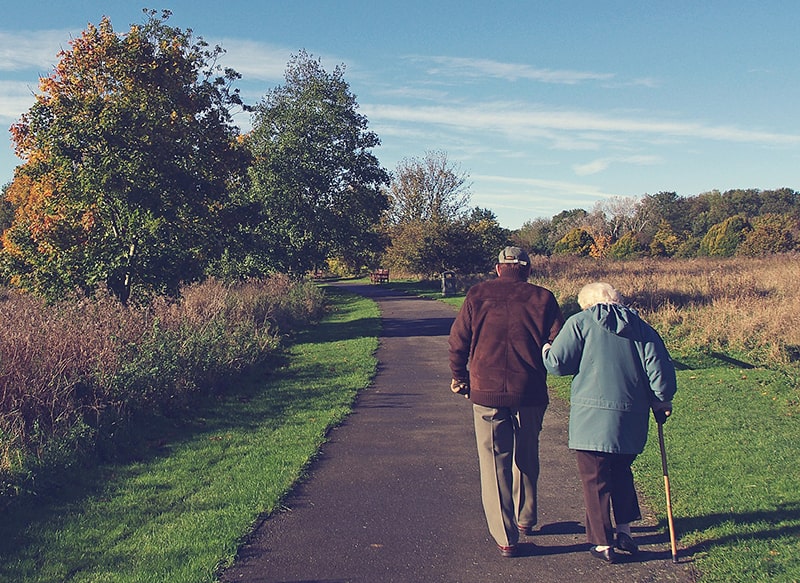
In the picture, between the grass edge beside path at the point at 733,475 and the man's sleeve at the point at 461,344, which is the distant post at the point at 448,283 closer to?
the grass edge beside path at the point at 733,475

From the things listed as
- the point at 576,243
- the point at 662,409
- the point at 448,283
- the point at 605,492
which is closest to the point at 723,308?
the point at 662,409

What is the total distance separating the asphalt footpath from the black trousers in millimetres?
220

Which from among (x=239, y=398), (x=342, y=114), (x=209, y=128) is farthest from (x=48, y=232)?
(x=342, y=114)

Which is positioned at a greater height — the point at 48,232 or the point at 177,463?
the point at 48,232

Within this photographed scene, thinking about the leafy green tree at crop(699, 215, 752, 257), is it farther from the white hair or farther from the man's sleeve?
the man's sleeve

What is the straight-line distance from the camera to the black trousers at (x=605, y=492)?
4.80 metres

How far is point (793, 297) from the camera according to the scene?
58.1 ft

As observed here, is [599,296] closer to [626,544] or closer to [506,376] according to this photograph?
[506,376]

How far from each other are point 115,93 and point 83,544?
47.2ft

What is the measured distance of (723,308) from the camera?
56.4 feet

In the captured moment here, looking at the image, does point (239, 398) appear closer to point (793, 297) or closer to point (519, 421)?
point (519, 421)

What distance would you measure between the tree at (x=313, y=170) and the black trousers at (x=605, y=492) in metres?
26.1

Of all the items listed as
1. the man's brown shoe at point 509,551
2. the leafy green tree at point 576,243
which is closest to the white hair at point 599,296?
the man's brown shoe at point 509,551

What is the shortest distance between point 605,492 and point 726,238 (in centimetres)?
5484
